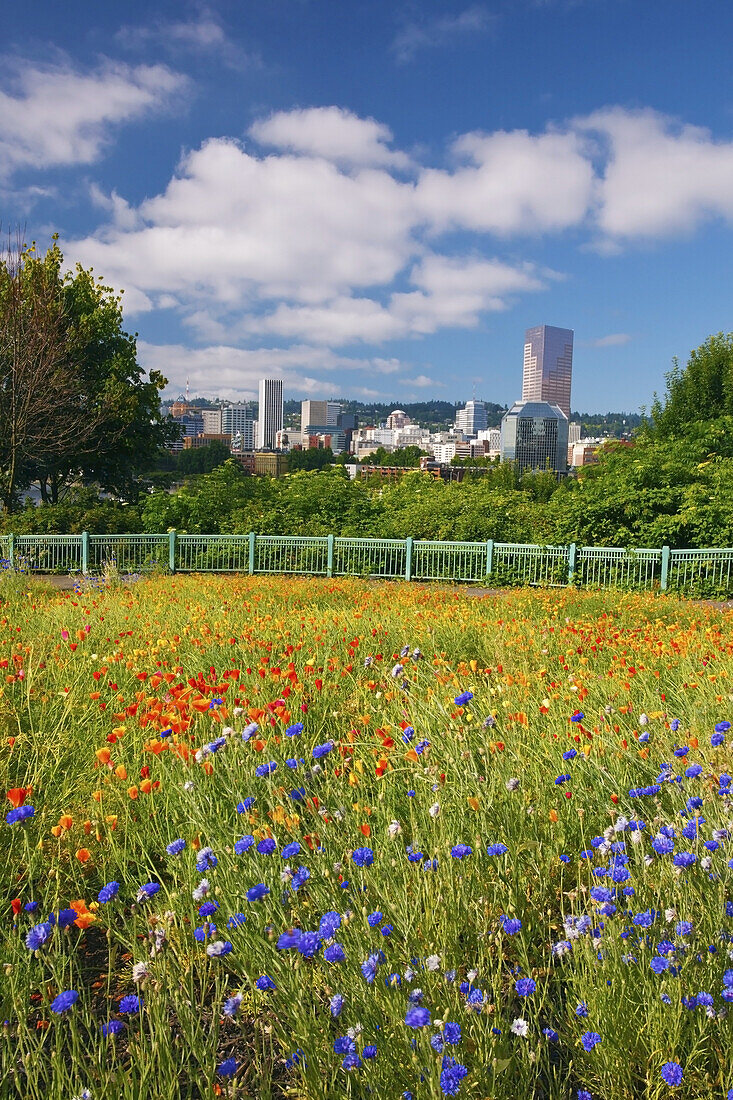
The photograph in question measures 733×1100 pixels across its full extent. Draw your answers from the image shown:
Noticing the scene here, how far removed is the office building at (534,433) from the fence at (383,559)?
16441 centimetres

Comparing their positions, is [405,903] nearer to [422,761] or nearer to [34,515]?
[422,761]

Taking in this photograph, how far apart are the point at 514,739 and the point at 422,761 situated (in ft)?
1.88

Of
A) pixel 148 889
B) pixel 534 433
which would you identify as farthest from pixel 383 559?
pixel 534 433

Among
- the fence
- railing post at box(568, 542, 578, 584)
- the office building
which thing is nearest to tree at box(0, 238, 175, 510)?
the fence

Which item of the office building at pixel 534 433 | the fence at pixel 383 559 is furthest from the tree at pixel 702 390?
the office building at pixel 534 433

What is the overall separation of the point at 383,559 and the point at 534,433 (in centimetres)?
17337

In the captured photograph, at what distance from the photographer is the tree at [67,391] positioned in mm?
19219

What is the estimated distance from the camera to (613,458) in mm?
19188

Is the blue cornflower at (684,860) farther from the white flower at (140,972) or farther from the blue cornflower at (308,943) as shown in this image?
the white flower at (140,972)

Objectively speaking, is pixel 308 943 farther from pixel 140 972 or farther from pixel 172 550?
pixel 172 550

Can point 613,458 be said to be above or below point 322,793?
above

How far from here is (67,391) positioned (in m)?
20.1

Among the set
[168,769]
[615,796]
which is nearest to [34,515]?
[168,769]

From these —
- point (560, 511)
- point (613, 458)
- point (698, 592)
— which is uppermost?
point (613, 458)
